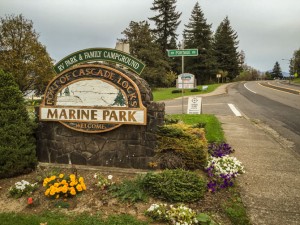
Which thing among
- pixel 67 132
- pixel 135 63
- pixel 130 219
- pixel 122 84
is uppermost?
pixel 135 63

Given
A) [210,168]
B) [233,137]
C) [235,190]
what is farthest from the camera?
[233,137]

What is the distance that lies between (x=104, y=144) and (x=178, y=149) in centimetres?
168

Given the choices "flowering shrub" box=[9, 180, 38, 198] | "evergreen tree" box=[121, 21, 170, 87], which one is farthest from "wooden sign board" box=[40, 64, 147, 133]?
"evergreen tree" box=[121, 21, 170, 87]

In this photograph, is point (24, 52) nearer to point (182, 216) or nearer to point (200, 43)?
point (182, 216)

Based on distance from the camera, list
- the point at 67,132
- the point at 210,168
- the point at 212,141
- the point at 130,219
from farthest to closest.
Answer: the point at 212,141
the point at 67,132
the point at 210,168
the point at 130,219

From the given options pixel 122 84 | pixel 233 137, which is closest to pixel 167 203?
pixel 122 84

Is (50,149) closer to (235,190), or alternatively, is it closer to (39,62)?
(235,190)

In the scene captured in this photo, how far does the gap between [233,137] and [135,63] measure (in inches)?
187

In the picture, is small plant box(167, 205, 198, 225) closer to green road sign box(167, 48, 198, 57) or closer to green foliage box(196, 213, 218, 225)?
green foliage box(196, 213, 218, 225)

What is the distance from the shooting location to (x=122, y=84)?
5797 mm

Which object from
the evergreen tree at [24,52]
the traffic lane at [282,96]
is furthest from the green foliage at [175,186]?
the evergreen tree at [24,52]

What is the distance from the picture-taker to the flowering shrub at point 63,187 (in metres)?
4.62

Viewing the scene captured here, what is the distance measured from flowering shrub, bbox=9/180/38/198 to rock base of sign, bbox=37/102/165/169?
4.08ft

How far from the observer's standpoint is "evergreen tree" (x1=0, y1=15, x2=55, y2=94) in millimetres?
23281
